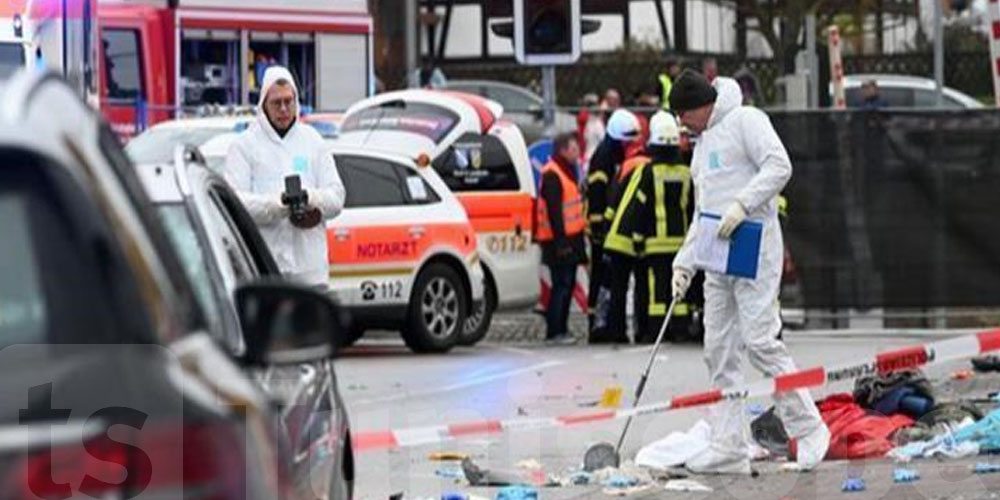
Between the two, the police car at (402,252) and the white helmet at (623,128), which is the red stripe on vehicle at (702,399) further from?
the white helmet at (623,128)

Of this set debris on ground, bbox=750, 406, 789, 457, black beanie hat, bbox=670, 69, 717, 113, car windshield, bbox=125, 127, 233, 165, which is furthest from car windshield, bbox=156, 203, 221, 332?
car windshield, bbox=125, 127, 233, 165

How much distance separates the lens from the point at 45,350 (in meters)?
4.56

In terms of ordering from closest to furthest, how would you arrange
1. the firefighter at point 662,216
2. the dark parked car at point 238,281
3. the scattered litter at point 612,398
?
the dark parked car at point 238,281 < the scattered litter at point 612,398 < the firefighter at point 662,216

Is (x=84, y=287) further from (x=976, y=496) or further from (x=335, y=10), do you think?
(x=335, y=10)

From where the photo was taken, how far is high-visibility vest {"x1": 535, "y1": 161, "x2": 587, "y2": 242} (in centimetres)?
2023

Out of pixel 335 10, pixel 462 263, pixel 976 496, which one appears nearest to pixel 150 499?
Answer: pixel 976 496

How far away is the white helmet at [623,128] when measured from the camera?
20609 mm

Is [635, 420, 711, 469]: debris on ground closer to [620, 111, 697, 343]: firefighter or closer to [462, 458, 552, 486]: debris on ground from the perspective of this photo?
[462, 458, 552, 486]: debris on ground

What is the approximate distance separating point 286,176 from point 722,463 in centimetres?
240

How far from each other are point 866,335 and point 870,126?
5.54 feet

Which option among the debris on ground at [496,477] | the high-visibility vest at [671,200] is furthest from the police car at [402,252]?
the debris on ground at [496,477]

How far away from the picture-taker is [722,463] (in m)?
11.6

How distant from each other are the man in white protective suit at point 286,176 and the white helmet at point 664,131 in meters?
7.06

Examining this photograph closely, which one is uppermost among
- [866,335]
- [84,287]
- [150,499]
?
[84,287]
